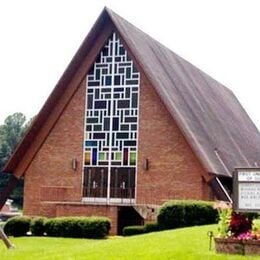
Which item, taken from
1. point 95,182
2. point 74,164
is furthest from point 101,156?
point 74,164

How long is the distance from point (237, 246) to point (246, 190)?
52.7 inches

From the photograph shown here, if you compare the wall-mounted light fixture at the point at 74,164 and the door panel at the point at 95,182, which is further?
the wall-mounted light fixture at the point at 74,164

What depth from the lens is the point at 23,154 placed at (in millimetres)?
33344

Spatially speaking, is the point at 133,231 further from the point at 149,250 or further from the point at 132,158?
the point at 149,250

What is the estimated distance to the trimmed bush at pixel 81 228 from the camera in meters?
24.9

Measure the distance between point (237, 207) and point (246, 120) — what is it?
3657 cm

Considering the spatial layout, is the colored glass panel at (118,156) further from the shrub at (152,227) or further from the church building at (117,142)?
the shrub at (152,227)

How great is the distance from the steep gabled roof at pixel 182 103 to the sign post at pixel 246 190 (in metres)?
14.6

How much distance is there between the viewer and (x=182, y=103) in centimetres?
3192

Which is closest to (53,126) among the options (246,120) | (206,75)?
(206,75)

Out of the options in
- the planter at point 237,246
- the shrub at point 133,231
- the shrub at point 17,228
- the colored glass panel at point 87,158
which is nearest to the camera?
the planter at point 237,246

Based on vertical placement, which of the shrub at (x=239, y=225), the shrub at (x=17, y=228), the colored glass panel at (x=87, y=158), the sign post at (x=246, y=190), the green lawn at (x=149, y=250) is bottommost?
the shrub at (x=17, y=228)

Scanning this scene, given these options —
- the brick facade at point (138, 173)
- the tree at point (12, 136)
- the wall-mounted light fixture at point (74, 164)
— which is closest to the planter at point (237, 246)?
the brick facade at point (138, 173)

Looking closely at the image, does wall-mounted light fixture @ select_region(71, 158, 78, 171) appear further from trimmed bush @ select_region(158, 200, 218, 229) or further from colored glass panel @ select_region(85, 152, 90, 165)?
trimmed bush @ select_region(158, 200, 218, 229)
